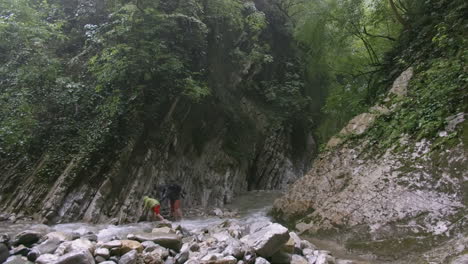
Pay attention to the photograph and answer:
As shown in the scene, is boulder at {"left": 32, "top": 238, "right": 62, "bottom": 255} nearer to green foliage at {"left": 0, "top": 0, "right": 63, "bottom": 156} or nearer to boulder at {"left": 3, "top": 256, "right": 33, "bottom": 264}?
boulder at {"left": 3, "top": 256, "right": 33, "bottom": 264}

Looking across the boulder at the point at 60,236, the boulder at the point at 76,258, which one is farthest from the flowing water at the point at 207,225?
the boulder at the point at 76,258

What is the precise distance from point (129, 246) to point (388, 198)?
4.78 metres

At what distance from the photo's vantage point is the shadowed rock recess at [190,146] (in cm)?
1024

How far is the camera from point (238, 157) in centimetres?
1658

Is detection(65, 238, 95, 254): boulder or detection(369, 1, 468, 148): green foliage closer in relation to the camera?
detection(65, 238, 95, 254): boulder

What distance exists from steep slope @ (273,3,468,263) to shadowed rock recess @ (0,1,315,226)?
523 cm

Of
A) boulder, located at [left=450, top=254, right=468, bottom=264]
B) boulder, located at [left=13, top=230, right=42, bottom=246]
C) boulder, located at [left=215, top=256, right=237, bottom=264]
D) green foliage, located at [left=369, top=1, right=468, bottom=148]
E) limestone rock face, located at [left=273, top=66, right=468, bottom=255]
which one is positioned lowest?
boulder, located at [left=13, top=230, right=42, bottom=246]

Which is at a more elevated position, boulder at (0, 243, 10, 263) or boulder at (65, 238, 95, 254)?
boulder at (65, 238, 95, 254)

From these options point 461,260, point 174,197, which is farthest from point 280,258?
point 174,197

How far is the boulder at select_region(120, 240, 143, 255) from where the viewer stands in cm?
516

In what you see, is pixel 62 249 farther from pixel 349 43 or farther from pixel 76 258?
pixel 349 43

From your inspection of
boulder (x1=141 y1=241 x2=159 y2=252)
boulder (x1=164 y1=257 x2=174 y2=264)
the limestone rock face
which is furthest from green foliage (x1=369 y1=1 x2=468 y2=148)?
boulder (x1=141 y1=241 x2=159 y2=252)

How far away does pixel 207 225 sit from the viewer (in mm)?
9625

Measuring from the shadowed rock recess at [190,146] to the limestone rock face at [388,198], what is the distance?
18.3ft
